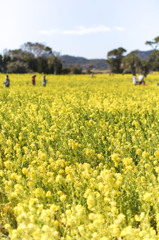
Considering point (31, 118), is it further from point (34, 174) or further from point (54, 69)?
point (54, 69)

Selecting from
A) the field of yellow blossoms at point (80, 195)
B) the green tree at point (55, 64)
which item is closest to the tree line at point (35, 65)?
the green tree at point (55, 64)

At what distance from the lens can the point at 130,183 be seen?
3543 mm

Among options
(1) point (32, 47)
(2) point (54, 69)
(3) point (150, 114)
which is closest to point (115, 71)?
(2) point (54, 69)

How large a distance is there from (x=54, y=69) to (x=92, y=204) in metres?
63.1

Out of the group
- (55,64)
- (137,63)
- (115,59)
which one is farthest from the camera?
A: (115,59)

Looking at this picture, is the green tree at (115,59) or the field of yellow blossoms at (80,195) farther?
the green tree at (115,59)

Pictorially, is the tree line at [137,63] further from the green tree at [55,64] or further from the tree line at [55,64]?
the green tree at [55,64]

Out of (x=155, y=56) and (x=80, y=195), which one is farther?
(x=155, y=56)

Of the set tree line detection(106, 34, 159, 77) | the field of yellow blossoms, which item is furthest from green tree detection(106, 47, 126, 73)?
the field of yellow blossoms

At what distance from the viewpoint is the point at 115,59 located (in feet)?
270

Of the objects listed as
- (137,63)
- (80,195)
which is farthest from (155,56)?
(80,195)

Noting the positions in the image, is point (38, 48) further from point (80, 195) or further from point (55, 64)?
point (80, 195)

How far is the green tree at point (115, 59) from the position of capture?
80.9 m

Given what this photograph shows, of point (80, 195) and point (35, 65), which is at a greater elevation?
point (35, 65)
